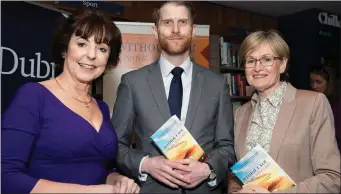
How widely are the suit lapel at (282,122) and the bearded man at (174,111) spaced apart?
0.24 meters

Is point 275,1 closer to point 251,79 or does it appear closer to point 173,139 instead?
point 251,79

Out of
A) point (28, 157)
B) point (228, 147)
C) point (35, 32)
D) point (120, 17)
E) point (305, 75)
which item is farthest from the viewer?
point (305, 75)

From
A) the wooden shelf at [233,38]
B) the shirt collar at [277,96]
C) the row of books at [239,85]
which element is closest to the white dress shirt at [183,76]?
the shirt collar at [277,96]

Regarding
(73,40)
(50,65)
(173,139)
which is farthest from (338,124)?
(50,65)

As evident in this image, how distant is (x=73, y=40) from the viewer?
1613 millimetres

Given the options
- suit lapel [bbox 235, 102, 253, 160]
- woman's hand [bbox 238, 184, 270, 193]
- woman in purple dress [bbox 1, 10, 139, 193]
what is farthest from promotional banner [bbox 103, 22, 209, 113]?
woman's hand [bbox 238, 184, 270, 193]

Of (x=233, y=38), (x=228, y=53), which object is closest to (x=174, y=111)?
(x=228, y=53)

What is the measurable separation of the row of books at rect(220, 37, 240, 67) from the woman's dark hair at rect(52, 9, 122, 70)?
4311 millimetres

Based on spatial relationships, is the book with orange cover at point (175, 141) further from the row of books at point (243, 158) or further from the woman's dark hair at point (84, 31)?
the woman's dark hair at point (84, 31)

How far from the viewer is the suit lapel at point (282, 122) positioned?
1.66 meters

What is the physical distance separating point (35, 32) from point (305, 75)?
15.9 ft

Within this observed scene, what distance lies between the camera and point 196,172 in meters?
1.62

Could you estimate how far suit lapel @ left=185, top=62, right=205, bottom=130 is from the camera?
5.87ft

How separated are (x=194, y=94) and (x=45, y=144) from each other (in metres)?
0.80
